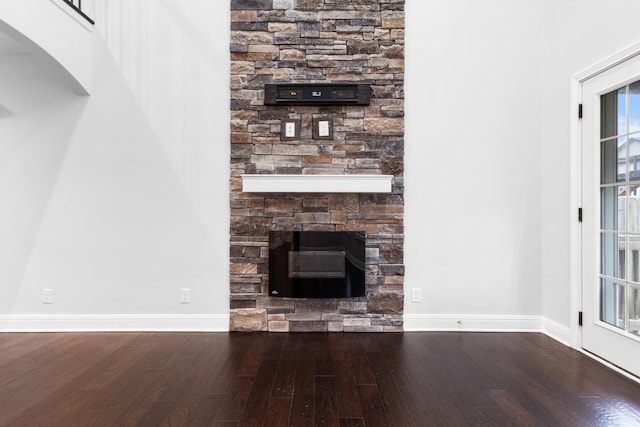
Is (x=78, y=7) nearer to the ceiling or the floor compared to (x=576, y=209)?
nearer to the ceiling

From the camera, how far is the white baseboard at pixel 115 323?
3137 mm

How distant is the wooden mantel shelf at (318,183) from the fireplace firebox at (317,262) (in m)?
0.38

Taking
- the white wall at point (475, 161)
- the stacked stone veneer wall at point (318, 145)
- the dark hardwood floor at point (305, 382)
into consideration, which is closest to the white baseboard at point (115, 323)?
the dark hardwood floor at point (305, 382)

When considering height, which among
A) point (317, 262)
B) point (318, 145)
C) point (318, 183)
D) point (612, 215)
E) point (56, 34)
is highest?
point (56, 34)

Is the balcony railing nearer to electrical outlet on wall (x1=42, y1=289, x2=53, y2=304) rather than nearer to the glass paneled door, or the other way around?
electrical outlet on wall (x1=42, y1=289, x2=53, y2=304)

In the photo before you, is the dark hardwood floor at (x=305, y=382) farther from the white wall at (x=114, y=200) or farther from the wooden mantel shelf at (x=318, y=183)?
the wooden mantel shelf at (x=318, y=183)

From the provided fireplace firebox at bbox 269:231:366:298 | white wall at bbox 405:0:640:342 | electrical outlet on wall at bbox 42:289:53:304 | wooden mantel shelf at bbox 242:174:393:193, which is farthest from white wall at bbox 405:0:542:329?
electrical outlet on wall at bbox 42:289:53:304

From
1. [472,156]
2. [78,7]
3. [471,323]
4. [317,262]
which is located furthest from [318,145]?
[78,7]

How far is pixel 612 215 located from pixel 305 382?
2.29 metres

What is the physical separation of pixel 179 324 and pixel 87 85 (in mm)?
2164

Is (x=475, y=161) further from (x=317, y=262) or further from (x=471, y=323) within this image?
(x=317, y=262)

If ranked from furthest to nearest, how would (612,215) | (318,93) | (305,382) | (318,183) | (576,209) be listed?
(318,93) → (318,183) → (576,209) → (612,215) → (305,382)

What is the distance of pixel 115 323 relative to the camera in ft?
10.4

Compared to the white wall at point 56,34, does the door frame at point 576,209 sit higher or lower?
lower
